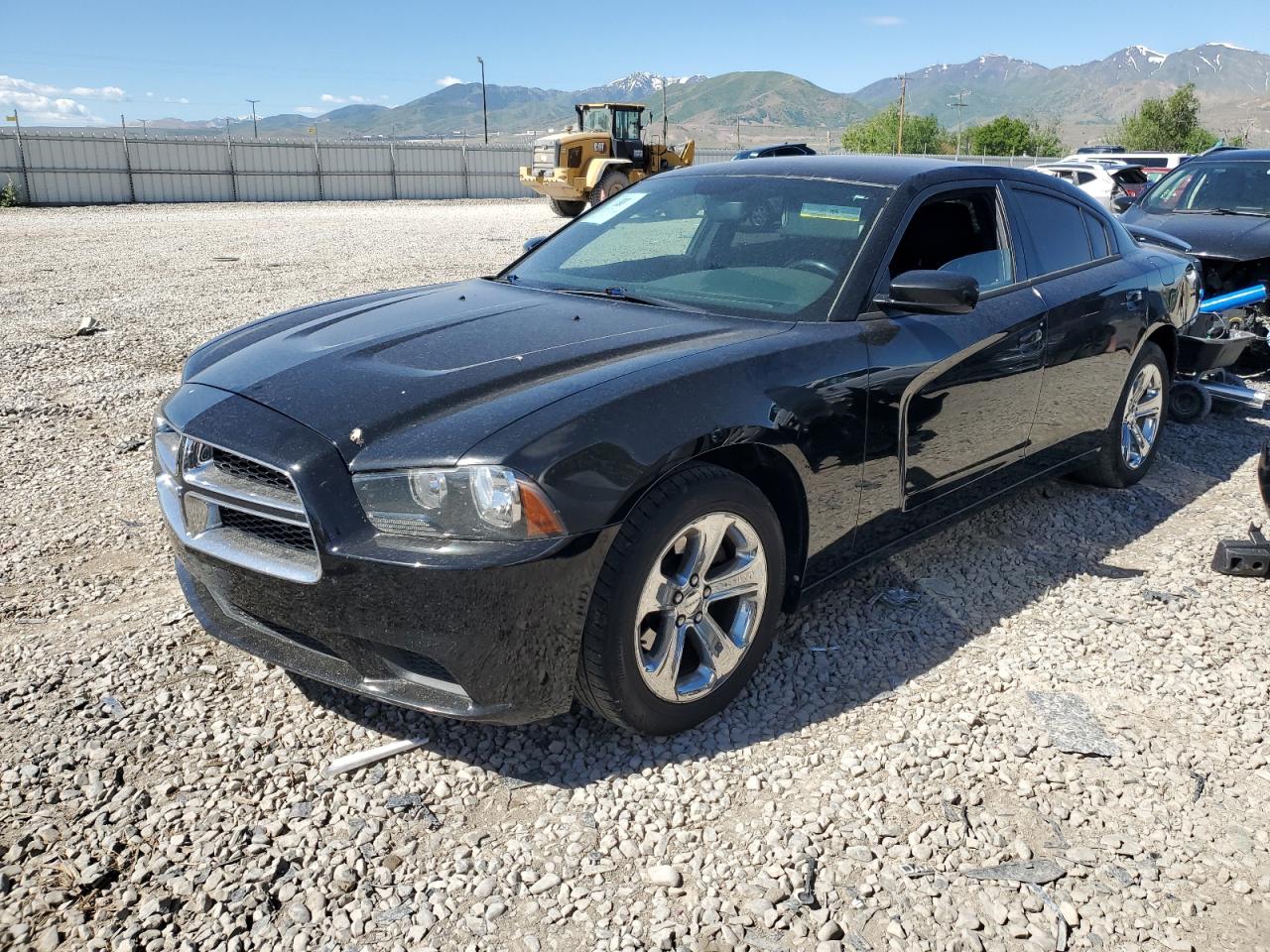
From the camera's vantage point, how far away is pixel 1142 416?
5277 mm

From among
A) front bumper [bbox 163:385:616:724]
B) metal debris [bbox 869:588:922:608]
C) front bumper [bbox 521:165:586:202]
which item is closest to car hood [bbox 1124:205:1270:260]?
metal debris [bbox 869:588:922:608]

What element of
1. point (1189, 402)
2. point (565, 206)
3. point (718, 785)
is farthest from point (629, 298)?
point (565, 206)

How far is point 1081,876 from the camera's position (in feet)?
8.19

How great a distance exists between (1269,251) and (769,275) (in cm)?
596

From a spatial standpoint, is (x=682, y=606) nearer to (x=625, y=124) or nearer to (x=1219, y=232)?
(x=1219, y=232)

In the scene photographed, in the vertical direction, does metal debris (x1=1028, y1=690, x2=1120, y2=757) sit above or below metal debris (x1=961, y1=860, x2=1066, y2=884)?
above

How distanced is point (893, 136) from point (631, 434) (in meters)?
102

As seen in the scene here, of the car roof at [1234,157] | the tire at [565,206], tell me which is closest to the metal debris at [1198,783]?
the car roof at [1234,157]

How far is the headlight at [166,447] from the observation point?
297 centimetres

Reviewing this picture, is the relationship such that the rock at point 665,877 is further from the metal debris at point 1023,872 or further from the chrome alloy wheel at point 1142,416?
the chrome alloy wheel at point 1142,416

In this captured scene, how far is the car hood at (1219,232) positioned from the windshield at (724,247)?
5446mm

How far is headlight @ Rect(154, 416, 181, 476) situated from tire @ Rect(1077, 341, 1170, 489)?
162 inches

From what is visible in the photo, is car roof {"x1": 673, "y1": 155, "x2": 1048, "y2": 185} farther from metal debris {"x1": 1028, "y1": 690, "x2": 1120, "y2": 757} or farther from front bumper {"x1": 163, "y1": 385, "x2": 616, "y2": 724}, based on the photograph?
front bumper {"x1": 163, "y1": 385, "x2": 616, "y2": 724}

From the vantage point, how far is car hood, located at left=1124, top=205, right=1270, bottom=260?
25.2 ft
